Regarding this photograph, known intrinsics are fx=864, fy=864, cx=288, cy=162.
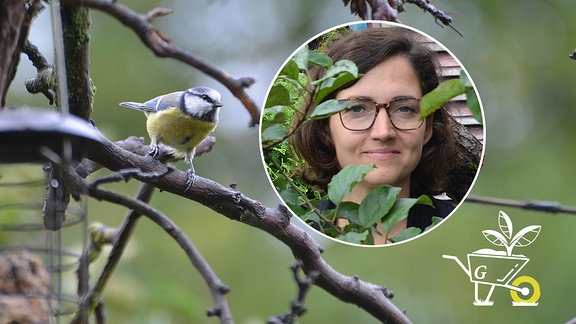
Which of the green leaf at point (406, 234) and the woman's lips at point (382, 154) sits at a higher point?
the woman's lips at point (382, 154)

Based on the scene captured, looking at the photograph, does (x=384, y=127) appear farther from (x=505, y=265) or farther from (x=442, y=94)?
(x=505, y=265)

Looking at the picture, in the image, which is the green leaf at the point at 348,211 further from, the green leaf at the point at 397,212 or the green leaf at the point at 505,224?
the green leaf at the point at 505,224

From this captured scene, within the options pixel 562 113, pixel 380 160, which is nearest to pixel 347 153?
pixel 380 160

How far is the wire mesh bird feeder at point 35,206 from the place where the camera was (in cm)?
104

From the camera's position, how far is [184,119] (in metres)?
2.46

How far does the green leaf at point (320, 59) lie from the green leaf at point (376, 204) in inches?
10.8

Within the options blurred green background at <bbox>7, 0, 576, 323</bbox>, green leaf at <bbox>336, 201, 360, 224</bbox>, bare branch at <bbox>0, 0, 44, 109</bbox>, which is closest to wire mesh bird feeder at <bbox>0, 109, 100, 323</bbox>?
bare branch at <bbox>0, 0, 44, 109</bbox>

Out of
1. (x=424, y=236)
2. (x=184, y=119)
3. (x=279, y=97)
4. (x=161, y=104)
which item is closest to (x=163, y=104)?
(x=161, y=104)

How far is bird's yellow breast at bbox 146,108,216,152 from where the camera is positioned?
244cm

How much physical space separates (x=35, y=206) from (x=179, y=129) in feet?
3.07

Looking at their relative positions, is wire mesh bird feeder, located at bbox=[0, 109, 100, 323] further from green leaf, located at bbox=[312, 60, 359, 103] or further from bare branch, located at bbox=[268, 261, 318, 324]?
green leaf, located at bbox=[312, 60, 359, 103]

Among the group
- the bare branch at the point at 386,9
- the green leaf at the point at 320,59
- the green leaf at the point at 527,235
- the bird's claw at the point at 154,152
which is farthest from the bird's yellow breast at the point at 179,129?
the green leaf at the point at 527,235

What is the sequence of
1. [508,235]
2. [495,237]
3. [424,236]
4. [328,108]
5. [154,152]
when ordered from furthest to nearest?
[424,236], [495,237], [508,235], [154,152], [328,108]

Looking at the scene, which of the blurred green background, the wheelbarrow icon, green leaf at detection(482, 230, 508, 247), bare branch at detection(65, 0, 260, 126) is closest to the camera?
bare branch at detection(65, 0, 260, 126)
